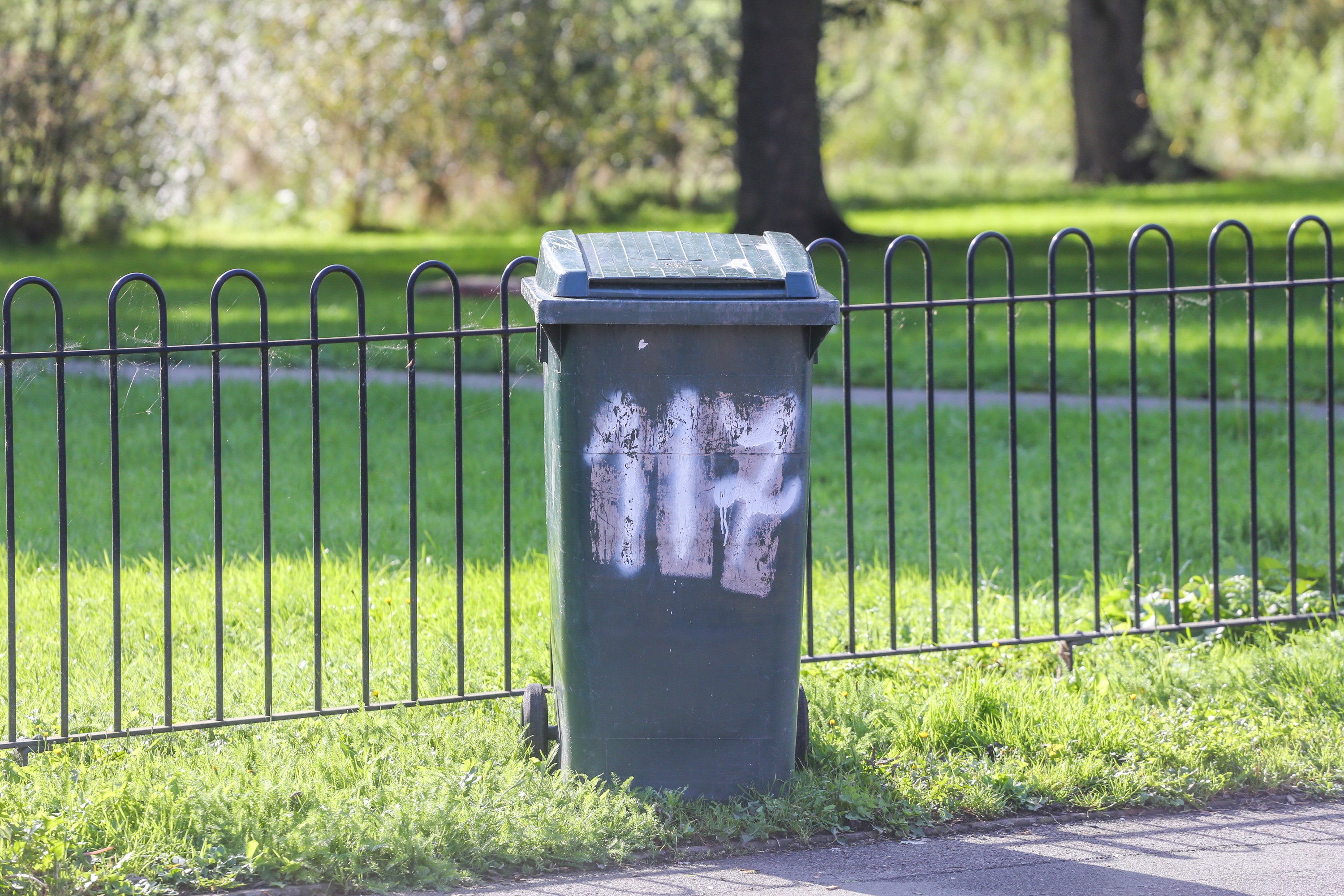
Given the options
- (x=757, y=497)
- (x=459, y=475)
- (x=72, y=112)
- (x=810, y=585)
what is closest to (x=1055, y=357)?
(x=810, y=585)

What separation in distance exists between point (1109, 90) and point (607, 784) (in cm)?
2542

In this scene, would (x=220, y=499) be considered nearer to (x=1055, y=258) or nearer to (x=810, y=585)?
(x=810, y=585)

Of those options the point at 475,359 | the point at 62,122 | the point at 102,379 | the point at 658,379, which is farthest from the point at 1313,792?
the point at 62,122

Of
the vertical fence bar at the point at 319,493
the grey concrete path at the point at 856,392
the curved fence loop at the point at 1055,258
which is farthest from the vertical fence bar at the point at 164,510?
the grey concrete path at the point at 856,392

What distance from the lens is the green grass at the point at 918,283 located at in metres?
10.5

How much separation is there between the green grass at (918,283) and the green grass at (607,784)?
7.49ft

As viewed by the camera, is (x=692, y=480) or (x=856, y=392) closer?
(x=692, y=480)

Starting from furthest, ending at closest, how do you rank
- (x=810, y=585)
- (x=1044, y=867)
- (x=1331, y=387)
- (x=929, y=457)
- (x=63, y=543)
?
(x=1331, y=387)
(x=929, y=457)
(x=810, y=585)
(x=63, y=543)
(x=1044, y=867)

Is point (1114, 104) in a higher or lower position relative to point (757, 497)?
higher

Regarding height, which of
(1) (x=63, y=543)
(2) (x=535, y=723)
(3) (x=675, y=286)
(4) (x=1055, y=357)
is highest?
(3) (x=675, y=286)

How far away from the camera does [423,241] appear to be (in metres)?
21.3

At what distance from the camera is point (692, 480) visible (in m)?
3.77

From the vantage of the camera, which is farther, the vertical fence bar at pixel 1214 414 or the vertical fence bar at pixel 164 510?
the vertical fence bar at pixel 1214 414

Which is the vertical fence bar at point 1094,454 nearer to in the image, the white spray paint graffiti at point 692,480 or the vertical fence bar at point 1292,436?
the vertical fence bar at point 1292,436
